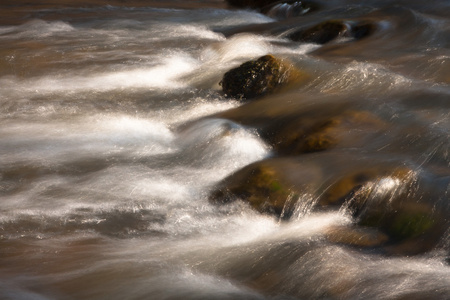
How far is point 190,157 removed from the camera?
19.1 ft

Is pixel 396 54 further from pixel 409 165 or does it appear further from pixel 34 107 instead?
pixel 34 107

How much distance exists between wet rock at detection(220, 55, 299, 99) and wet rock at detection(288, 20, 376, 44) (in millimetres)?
2075

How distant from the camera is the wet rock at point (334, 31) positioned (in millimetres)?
9117

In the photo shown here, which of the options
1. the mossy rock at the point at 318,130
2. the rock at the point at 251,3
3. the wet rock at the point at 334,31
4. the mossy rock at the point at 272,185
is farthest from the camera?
the rock at the point at 251,3

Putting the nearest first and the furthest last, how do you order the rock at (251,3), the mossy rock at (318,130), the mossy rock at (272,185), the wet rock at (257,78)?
the mossy rock at (272,185), the mossy rock at (318,130), the wet rock at (257,78), the rock at (251,3)

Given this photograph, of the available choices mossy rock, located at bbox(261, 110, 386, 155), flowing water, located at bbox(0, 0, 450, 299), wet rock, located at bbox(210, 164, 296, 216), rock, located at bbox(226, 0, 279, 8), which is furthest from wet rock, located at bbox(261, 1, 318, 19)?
wet rock, located at bbox(210, 164, 296, 216)

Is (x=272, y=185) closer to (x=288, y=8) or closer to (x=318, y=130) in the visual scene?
(x=318, y=130)

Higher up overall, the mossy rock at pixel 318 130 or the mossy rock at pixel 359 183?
the mossy rock at pixel 318 130

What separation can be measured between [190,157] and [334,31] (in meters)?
4.10

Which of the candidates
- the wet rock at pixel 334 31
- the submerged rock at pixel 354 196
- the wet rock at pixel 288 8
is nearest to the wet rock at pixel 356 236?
the submerged rock at pixel 354 196

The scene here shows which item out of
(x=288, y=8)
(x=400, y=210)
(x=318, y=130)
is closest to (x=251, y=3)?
(x=288, y=8)

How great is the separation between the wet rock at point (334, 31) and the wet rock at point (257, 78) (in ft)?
6.81

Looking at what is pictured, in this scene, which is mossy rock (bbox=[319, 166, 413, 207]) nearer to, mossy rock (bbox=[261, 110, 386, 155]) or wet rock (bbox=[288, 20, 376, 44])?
mossy rock (bbox=[261, 110, 386, 155])

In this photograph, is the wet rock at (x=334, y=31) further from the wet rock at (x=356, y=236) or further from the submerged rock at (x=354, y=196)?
the wet rock at (x=356, y=236)
